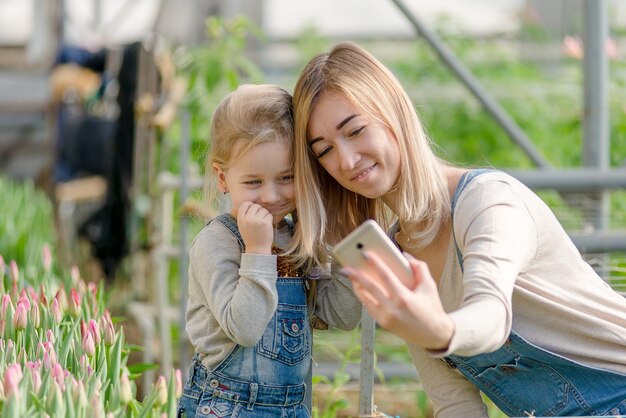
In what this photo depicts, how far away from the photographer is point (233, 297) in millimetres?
1750

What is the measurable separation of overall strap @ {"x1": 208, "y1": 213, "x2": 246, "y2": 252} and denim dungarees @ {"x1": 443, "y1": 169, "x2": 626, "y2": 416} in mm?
385

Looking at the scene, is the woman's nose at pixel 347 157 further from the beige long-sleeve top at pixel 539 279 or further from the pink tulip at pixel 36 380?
the pink tulip at pixel 36 380

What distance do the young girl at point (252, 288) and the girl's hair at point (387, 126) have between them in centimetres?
5

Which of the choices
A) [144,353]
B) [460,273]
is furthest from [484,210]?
[144,353]

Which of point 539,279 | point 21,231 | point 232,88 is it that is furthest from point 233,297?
point 232,88

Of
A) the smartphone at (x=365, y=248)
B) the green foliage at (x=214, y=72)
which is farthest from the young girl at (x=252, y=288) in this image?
the green foliage at (x=214, y=72)

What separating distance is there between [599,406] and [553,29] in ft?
24.2

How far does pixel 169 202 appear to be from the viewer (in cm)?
492

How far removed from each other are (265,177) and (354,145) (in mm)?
172

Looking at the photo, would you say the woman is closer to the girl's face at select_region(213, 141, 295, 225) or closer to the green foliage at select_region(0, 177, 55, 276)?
the girl's face at select_region(213, 141, 295, 225)

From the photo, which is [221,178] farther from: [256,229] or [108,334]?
[108,334]

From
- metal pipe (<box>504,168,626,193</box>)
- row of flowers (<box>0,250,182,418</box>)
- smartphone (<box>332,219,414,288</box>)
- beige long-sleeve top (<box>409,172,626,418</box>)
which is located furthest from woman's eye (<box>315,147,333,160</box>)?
metal pipe (<box>504,168,626,193</box>)

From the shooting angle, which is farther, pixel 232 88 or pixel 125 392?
pixel 232 88

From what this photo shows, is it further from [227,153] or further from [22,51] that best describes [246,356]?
[22,51]
